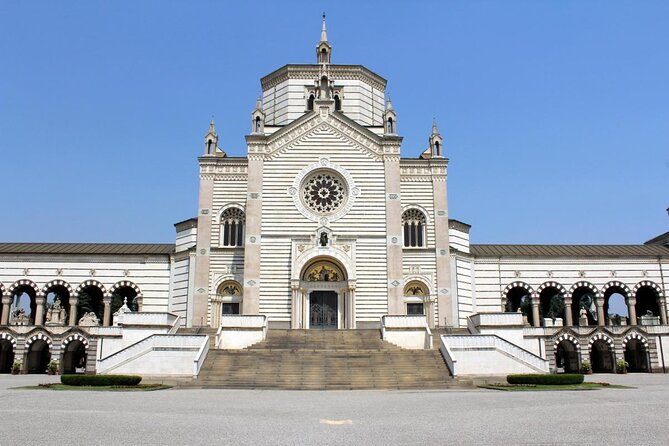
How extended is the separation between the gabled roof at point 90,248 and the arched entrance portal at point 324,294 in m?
12.5

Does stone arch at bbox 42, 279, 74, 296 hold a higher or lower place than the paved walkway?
higher

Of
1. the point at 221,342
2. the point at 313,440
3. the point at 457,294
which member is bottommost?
the point at 313,440

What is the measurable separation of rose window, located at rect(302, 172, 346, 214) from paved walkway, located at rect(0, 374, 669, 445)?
22868 mm

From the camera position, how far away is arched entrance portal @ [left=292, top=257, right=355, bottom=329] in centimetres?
4372

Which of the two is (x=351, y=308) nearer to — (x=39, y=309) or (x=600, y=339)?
(x=600, y=339)

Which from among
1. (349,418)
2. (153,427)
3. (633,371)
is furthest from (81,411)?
(633,371)

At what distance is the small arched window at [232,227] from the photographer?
155 feet

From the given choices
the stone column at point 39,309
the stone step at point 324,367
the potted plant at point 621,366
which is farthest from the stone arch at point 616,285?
the stone column at point 39,309

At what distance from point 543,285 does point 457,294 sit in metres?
9.06

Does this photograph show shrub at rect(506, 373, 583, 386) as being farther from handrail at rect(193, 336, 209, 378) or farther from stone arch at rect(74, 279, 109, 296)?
stone arch at rect(74, 279, 109, 296)

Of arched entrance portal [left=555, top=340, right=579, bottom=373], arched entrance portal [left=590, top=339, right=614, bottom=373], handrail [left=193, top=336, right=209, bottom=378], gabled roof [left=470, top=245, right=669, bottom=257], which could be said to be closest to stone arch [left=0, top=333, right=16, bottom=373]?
handrail [left=193, top=336, right=209, bottom=378]

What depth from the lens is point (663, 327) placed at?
43.5m

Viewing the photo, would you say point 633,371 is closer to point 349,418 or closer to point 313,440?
point 349,418

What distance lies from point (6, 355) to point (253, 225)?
19.7 metres
